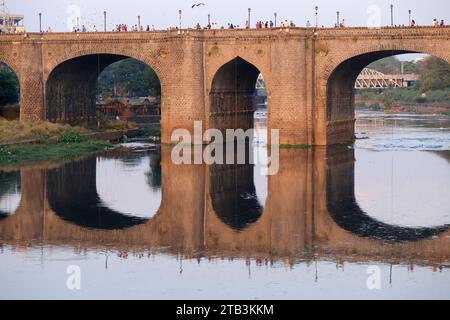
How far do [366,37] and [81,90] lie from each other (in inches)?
667

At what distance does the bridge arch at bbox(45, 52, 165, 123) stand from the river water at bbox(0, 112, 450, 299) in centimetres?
1110

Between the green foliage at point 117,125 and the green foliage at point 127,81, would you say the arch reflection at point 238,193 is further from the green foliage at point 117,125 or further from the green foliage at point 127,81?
the green foliage at point 127,81

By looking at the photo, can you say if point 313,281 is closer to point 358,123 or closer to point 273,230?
point 273,230

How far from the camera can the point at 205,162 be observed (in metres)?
38.5

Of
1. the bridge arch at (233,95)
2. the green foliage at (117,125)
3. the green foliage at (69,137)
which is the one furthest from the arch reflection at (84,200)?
the green foliage at (117,125)

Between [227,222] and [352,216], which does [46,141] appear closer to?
[227,222]

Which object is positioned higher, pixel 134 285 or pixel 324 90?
pixel 324 90

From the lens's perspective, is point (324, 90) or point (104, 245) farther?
point (324, 90)

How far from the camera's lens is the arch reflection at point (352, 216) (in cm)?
2288

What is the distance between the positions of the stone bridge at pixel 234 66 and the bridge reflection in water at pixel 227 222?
9418 millimetres

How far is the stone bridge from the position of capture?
43.5 metres

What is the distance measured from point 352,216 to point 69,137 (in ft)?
76.0

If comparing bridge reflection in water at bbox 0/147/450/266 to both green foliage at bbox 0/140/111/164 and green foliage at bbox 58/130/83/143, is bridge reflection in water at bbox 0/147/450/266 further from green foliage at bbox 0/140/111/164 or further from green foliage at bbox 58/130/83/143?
green foliage at bbox 58/130/83/143
